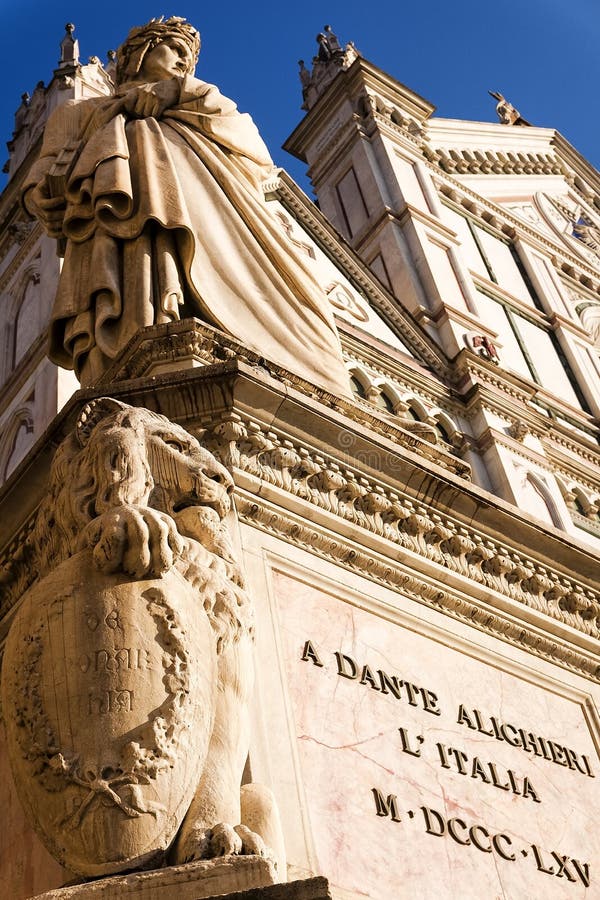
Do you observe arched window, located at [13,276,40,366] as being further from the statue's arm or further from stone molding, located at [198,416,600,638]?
stone molding, located at [198,416,600,638]

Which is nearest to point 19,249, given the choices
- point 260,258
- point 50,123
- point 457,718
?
point 50,123

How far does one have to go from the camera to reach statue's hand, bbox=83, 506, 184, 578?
346 centimetres

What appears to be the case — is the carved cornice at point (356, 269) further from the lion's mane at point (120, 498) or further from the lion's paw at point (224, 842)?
the lion's paw at point (224, 842)

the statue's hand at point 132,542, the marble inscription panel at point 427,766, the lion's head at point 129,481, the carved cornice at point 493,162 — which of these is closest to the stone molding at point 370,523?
the marble inscription panel at point 427,766

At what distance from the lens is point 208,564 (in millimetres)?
3725

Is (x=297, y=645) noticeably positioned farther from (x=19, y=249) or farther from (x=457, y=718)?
(x=19, y=249)

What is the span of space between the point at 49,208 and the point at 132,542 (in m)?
3.06

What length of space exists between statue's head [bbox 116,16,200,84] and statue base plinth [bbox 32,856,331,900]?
16.2 ft

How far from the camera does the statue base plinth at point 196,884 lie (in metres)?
2.79

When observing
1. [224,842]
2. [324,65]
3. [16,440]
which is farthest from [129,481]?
[324,65]

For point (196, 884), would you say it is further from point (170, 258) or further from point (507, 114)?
point (507, 114)

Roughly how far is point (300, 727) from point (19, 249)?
11199mm

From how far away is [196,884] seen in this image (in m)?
2.89

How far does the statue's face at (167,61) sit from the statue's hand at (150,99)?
244mm
